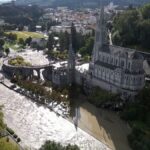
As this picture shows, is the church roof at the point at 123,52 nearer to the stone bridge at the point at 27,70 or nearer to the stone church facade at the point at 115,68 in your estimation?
the stone church facade at the point at 115,68

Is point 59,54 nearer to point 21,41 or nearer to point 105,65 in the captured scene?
point 21,41

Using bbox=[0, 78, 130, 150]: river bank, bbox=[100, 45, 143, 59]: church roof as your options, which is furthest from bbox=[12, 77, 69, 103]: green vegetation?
bbox=[100, 45, 143, 59]: church roof

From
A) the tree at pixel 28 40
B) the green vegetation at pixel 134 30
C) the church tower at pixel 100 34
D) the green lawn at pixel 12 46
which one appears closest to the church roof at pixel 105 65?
the church tower at pixel 100 34

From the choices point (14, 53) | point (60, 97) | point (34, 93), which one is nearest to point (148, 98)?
point (60, 97)

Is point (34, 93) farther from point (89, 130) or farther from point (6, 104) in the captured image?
point (89, 130)

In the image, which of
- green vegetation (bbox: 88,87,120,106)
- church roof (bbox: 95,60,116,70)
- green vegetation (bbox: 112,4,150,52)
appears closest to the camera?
green vegetation (bbox: 88,87,120,106)

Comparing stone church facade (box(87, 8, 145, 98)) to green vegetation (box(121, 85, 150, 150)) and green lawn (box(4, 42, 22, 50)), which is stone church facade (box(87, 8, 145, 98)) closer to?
green vegetation (box(121, 85, 150, 150))
